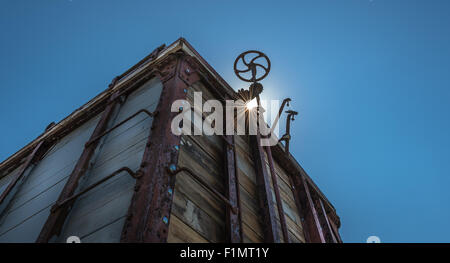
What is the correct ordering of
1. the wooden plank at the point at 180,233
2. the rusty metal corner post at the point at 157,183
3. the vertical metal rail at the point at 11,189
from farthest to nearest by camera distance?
the vertical metal rail at the point at 11,189, the wooden plank at the point at 180,233, the rusty metal corner post at the point at 157,183

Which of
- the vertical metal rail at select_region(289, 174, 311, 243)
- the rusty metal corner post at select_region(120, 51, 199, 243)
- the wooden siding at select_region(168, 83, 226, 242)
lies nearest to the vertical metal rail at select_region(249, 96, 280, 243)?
the wooden siding at select_region(168, 83, 226, 242)

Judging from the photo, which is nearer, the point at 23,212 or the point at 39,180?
the point at 23,212

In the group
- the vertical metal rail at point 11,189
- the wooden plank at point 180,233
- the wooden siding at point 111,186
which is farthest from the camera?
the vertical metal rail at point 11,189

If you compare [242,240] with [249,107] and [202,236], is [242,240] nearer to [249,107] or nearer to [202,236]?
[202,236]

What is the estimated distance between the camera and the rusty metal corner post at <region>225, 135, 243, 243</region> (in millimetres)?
4473

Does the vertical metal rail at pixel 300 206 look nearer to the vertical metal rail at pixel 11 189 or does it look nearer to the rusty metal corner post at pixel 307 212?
the rusty metal corner post at pixel 307 212

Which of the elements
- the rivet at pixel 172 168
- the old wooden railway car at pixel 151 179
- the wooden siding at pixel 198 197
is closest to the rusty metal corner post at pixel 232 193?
the old wooden railway car at pixel 151 179

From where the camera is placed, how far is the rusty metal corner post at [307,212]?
7.68 metres

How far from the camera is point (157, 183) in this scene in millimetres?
3832

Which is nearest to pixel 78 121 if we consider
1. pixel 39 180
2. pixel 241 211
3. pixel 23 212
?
pixel 39 180

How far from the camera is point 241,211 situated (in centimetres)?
509

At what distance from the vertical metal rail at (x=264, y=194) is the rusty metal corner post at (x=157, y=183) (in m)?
1.98

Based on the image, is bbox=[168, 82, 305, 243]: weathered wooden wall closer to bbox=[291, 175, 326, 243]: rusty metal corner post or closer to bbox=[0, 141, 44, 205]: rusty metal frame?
bbox=[291, 175, 326, 243]: rusty metal corner post
